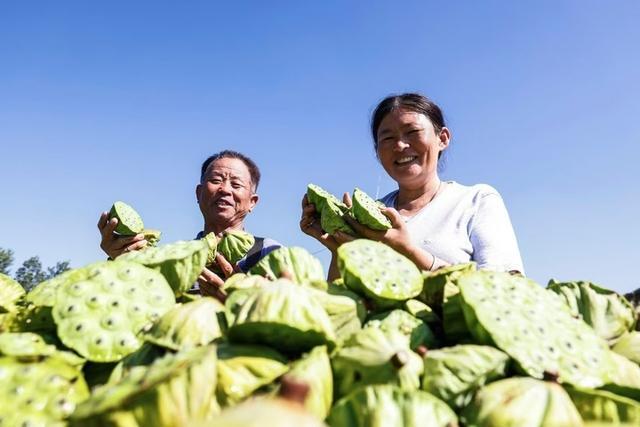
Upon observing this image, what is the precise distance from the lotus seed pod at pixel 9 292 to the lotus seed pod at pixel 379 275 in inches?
55.6

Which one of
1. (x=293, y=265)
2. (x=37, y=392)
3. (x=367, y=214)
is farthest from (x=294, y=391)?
(x=367, y=214)

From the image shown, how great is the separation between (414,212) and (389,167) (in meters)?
0.47

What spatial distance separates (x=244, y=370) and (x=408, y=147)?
350 centimetres

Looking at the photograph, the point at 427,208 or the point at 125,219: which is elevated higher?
the point at 125,219

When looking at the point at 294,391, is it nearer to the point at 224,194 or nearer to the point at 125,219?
the point at 125,219

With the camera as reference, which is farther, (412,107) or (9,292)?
(412,107)

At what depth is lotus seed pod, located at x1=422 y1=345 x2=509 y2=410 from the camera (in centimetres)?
152

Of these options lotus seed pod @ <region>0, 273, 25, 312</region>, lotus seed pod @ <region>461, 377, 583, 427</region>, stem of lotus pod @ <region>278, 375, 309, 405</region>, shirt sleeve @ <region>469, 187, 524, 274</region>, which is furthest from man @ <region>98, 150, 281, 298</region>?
stem of lotus pod @ <region>278, 375, 309, 405</region>

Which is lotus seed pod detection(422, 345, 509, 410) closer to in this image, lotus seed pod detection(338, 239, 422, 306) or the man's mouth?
lotus seed pod detection(338, 239, 422, 306)

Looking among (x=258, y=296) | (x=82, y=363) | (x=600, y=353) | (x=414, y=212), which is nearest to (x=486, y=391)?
(x=600, y=353)

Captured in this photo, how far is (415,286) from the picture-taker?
2.06 metres

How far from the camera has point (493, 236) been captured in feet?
13.8

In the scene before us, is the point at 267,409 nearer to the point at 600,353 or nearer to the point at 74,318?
the point at 74,318

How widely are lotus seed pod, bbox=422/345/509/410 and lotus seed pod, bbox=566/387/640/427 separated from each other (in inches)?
9.8
